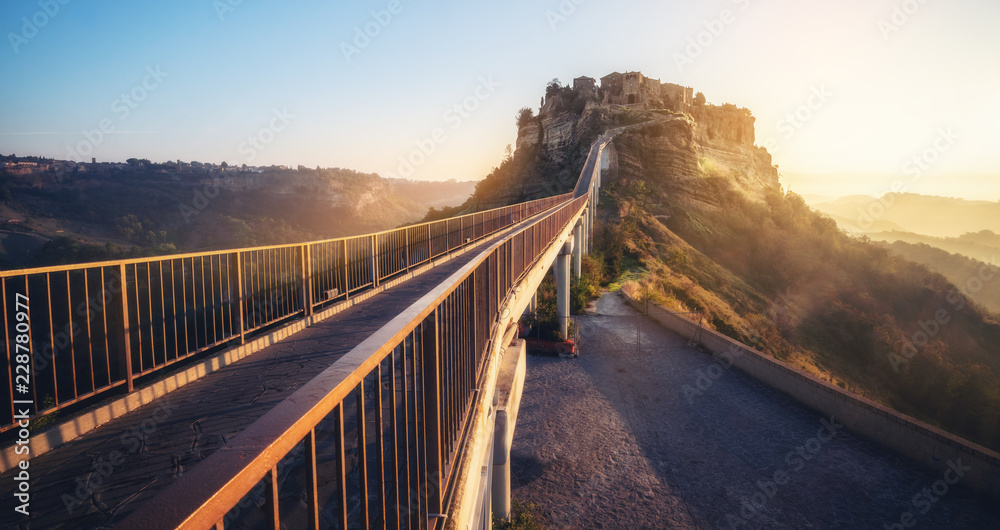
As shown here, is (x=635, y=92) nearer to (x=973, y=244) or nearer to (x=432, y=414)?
(x=432, y=414)

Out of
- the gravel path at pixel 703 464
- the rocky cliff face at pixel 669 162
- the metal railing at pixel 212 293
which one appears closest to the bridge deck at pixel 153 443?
the metal railing at pixel 212 293

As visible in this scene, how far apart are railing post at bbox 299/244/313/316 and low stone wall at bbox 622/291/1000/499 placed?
1243 cm

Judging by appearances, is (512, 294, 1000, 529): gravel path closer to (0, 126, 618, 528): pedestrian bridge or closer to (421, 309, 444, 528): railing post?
(0, 126, 618, 528): pedestrian bridge

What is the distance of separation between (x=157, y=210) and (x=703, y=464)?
98561 millimetres

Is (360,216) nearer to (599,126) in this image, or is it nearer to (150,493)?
(599,126)

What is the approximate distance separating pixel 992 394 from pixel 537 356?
24633 millimetres

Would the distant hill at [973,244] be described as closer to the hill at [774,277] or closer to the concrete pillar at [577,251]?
the hill at [774,277]

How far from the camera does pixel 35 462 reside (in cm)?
338

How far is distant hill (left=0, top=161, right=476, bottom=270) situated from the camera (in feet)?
181

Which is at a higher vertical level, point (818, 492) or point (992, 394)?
point (818, 492)

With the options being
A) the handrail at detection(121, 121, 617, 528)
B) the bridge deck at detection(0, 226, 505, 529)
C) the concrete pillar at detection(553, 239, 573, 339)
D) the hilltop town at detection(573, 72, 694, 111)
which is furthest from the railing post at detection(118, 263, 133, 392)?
the hilltop town at detection(573, 72, 694, 111)

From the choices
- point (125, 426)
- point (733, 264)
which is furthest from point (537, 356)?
point (733, 264)

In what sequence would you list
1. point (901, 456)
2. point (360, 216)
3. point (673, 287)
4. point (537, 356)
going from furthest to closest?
1. point (360, 216)
2. point (673, 287)
3. point (537, 356)
4. point (901, 456)

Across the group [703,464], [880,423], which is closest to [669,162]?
[880,423]
